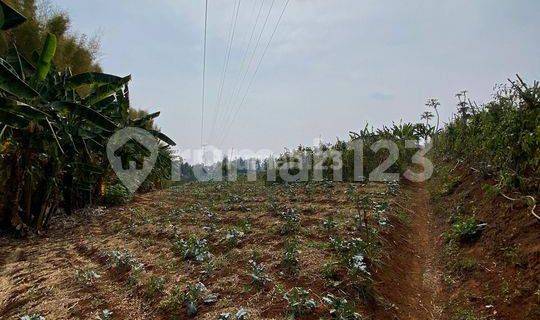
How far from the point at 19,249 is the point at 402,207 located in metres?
8.12

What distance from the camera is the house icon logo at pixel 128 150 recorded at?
1183 centimetres

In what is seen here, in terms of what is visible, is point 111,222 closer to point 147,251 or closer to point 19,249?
point 19,249

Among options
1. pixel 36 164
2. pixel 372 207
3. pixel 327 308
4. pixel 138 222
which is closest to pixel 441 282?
pixel 327 308

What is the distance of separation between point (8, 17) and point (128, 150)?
22.9 feet

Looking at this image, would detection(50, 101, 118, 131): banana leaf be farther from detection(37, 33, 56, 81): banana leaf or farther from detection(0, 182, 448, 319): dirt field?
detection(0, 182, 448, 319): dirt field

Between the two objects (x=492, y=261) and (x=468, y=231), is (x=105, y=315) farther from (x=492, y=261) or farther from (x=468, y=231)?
(x=468, y=231)

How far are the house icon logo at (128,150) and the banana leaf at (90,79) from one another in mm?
2138

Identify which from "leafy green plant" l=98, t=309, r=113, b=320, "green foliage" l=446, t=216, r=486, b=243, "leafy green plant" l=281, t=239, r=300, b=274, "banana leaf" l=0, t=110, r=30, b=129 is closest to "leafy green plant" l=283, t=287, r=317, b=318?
"leafy green plant" l=281, t=239, r=300, b=274

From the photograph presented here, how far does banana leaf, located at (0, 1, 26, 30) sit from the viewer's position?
5.69 m

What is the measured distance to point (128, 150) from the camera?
12555mm

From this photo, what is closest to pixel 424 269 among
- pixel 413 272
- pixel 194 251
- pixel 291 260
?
pixel 413 272

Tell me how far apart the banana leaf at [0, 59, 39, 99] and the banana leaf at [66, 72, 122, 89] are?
2532mm

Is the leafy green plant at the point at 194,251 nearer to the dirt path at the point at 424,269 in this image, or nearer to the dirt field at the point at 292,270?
the dirt field at the point at 292,270

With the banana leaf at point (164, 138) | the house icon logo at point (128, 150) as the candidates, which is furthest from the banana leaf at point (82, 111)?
the banana leaf at point (164, 138)
